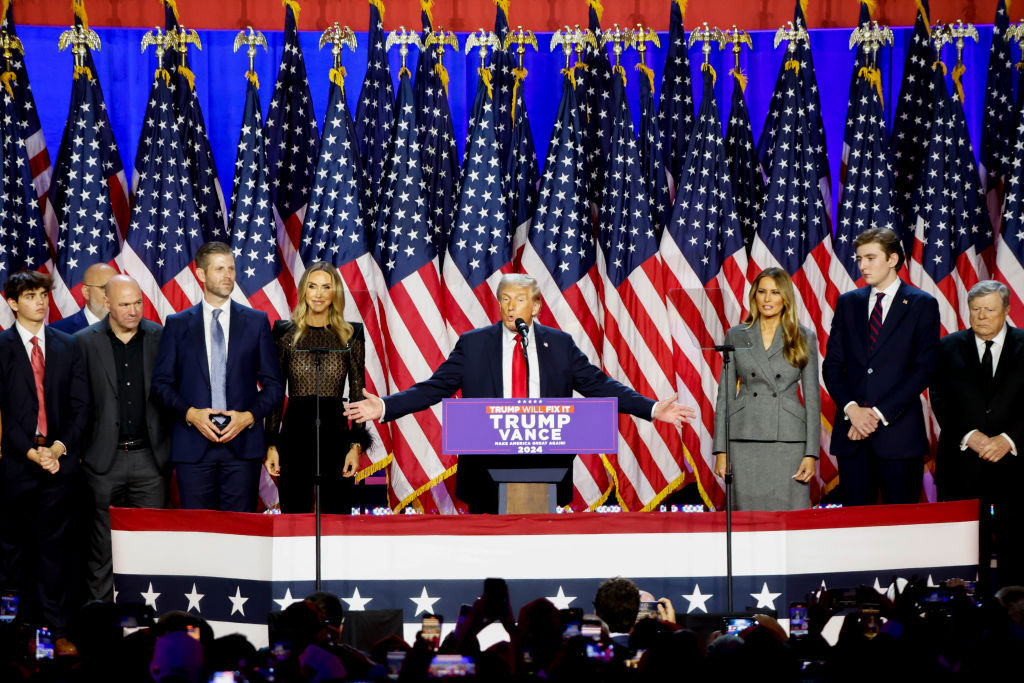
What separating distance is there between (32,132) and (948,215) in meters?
5.49

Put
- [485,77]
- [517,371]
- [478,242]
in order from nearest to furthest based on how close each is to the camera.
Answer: [517,371] → [478,242] → [485,77]

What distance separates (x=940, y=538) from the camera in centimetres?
493

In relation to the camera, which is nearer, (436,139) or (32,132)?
(32,132)

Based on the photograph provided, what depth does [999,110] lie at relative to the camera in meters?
7.33

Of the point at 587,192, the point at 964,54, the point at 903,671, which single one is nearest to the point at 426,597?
the point at 903,671

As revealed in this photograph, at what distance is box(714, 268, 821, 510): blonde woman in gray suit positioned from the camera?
5762 mm

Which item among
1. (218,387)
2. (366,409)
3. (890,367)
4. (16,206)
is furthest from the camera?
(16,206)

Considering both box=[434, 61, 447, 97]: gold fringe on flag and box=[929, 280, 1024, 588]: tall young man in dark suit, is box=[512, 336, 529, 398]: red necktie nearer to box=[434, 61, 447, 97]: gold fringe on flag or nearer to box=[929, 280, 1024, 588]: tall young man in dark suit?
box=[929, 280, 1024, 588]: tall young man in dark suit

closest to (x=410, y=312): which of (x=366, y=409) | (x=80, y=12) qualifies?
(x=366, y=409)

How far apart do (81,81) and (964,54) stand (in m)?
5.54

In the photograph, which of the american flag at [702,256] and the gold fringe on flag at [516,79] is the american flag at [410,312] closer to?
the gold fringe on flag at [516,79]

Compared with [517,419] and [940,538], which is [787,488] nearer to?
[940,538]

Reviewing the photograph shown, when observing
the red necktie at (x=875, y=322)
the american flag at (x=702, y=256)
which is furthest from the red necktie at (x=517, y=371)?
the american flag at (x=702, y=256)

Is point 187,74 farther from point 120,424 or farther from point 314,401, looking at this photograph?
point 314,401
